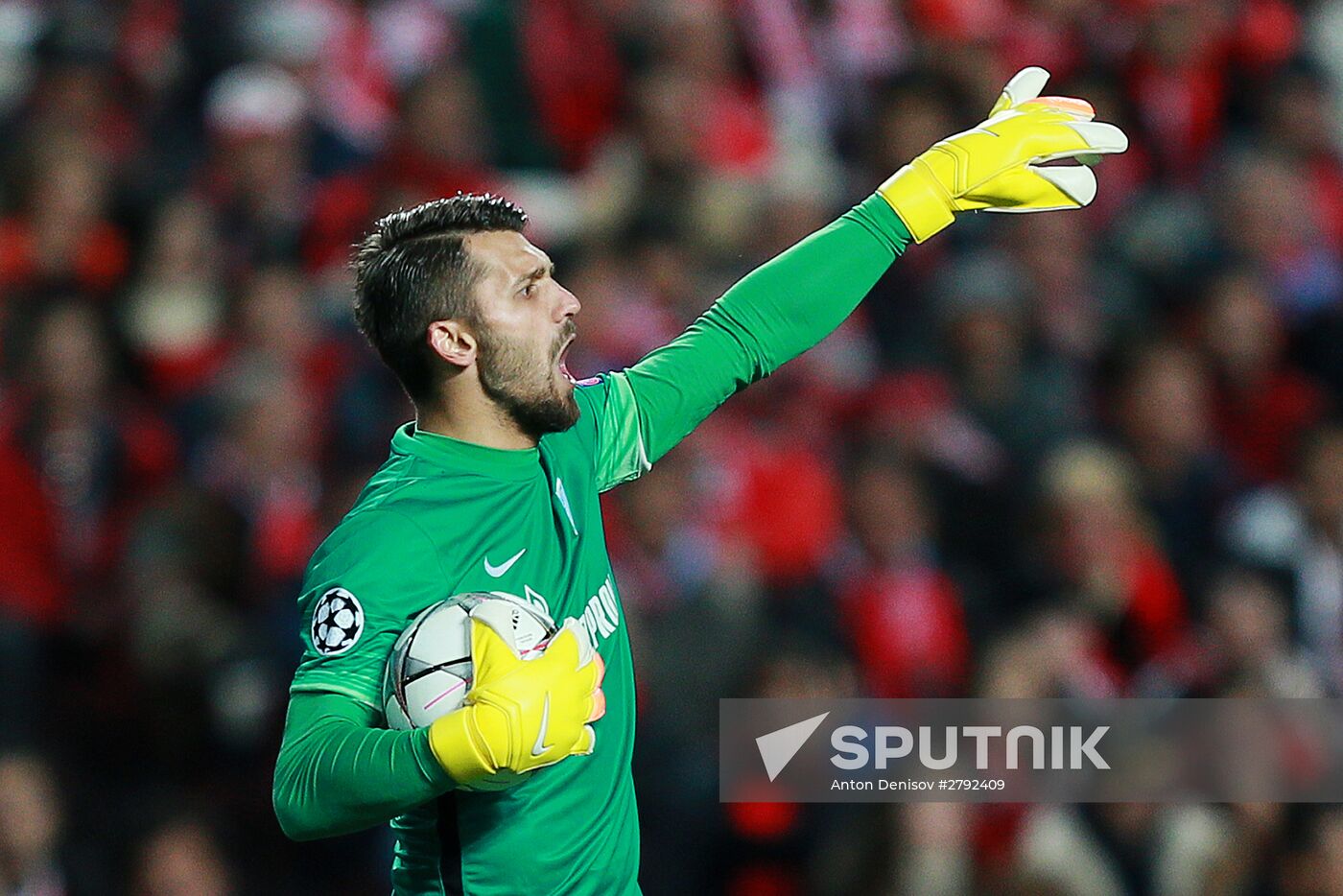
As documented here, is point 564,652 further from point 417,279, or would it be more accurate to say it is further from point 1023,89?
point 1023,89

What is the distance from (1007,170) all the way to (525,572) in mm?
A: 1100

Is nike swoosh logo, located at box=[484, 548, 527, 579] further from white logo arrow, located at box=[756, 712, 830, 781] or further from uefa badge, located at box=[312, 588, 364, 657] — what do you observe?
white logo arrow, located at box=[756, 712, 830, 781]

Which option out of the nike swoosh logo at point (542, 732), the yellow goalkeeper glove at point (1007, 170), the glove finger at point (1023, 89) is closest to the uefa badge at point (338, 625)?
the nike swoosh logo at point (542, 732)

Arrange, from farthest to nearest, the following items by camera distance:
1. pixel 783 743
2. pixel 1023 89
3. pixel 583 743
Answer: pixel 783 743, pixel 1023 89, pixel 583 743

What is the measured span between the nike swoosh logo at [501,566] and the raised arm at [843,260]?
428mm

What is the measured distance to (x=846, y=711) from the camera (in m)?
5.07

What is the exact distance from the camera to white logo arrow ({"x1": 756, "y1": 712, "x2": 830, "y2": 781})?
4914 mm

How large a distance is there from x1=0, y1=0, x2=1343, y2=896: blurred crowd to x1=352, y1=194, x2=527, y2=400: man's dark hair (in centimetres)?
252

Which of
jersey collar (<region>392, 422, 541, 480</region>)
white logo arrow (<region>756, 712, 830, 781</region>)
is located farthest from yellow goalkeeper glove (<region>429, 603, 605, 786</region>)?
white logo arrow (<region>756, 712, 830, 781</region>)

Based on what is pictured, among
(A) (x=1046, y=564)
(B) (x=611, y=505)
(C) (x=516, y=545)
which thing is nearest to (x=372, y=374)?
(B) (x=611, y=505)

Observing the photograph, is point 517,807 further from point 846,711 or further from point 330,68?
point 330,68

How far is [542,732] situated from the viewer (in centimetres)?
224

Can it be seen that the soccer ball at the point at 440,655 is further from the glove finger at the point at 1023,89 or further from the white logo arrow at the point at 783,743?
the white logo arrow at the point at 783,743

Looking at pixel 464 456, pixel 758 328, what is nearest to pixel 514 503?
pixel 464 456
